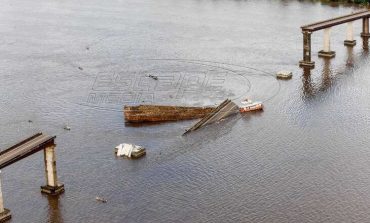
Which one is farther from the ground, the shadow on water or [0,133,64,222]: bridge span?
[0,133,64,222]: bridge span

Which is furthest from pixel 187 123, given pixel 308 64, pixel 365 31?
pixel 365 31

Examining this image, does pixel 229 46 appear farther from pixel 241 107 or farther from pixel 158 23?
pixel 241 107

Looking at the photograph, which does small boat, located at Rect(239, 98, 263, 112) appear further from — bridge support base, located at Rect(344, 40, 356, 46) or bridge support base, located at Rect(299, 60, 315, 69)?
bridge support base, located at Rect(344, 40, 356, 46)

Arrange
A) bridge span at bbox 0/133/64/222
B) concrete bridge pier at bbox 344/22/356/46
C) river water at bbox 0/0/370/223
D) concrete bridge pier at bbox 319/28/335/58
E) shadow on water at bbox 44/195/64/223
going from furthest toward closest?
concrete bridge pier at bbox 344/22/356/46 → concrete bridge pier at bbox 319/28/335/58 → river water at bbox 0/0/370/223 → shadow on water at bbox 44/195/64/223 → bridge span at bbox 0/133/64/222

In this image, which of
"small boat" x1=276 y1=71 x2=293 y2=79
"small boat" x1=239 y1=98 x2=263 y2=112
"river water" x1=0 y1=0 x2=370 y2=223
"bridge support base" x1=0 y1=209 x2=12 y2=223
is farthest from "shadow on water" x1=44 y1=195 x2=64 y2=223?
"small boat" x1=276 y1=71 x2=293 y2=79

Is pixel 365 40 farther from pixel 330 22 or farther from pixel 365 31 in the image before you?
pixel 330 22

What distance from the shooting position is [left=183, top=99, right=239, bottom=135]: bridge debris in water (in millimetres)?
68312

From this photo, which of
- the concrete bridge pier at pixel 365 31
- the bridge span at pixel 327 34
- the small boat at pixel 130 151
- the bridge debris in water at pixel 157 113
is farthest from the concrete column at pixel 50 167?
the concrete bridge pier at pixel 365 31

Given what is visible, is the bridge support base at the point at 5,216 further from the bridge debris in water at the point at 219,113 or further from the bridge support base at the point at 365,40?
the bridge support base at the point at 365,40

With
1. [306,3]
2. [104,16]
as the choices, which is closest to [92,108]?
[104,16]

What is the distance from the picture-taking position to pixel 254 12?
139125mm

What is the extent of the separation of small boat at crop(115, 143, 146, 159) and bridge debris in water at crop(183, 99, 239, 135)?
7115 mm

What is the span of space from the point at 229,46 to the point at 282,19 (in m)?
27.2

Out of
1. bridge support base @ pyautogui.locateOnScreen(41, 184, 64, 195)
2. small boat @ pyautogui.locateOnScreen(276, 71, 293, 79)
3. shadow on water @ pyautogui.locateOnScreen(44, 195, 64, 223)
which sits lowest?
shadow on water @ pyautogui.locateOnScreen(44, 195, 64, 223)
